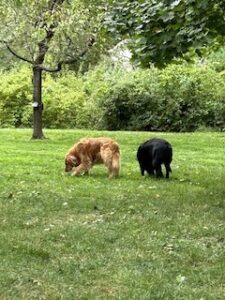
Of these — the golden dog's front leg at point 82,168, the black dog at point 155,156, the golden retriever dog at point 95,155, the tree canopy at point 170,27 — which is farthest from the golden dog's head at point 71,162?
the tree canopy at point 170,27

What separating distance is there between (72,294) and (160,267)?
112 cm

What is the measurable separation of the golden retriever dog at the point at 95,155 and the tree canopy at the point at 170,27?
91.6 inches

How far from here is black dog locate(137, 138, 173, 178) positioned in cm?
1153

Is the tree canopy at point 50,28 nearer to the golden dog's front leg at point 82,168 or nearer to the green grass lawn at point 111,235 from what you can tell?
the golden dog's front leg at point 82,168

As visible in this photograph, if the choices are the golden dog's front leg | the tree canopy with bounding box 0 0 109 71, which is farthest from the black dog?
the tree canopy with bounding box 0 0 109 71

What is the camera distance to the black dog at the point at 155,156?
1153 centimetres

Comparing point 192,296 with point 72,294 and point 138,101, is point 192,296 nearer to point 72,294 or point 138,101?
point 72,294

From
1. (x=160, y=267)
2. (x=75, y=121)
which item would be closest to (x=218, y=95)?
(x=75, y=121)

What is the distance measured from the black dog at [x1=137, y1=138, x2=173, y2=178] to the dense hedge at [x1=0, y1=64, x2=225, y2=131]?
16.6 metres

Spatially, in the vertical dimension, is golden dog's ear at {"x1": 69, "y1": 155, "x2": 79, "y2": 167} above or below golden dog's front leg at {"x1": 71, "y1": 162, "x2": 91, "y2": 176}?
above

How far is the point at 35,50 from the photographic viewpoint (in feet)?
67.7

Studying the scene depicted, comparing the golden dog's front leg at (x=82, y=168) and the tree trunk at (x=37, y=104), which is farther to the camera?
the tree trunk at (x=37, y=104)

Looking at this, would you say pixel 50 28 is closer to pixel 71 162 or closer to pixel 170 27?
pixel 71 162

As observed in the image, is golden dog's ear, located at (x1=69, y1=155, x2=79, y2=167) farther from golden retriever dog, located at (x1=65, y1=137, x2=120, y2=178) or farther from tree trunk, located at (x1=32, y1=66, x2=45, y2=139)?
tree trunk, located at (x1=32, y1=66, x2=45, y2=139)
